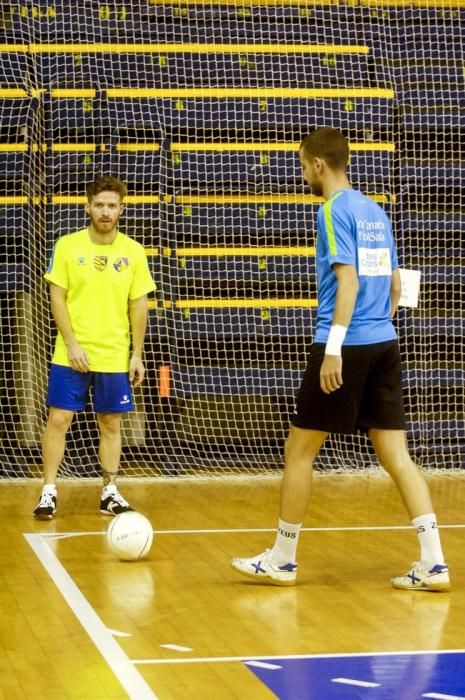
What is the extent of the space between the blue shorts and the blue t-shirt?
2.37 meters

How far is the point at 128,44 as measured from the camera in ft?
37.2

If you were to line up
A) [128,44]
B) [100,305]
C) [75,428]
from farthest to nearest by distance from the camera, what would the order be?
[128,44]
[75,428]
[100,305]

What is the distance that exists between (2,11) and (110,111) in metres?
1.31

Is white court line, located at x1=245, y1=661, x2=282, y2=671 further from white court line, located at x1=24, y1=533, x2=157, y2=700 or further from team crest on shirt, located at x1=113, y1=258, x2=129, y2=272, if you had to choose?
team crest on shirt, located at x1=113, y1=258, x2=129, y2=272

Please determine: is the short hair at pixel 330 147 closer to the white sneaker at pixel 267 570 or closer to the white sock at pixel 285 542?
the white sock at pixel 285 542

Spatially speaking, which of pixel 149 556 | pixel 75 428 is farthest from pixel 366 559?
pixel 75 428

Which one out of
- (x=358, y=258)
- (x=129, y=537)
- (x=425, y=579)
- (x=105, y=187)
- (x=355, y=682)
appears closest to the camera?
(x=355, y=682)

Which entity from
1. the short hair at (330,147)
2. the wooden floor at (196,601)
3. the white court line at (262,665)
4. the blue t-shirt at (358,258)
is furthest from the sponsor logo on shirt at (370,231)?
the white court line at (262,665)

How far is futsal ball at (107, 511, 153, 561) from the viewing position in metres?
6.70

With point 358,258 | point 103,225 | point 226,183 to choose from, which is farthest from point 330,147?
point 226,183

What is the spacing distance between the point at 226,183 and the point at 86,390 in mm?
3623

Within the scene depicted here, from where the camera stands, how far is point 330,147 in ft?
19.7

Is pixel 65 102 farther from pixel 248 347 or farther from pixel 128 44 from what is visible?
pixel 248 347

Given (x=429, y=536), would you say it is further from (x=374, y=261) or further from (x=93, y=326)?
(x=93, y=326)
